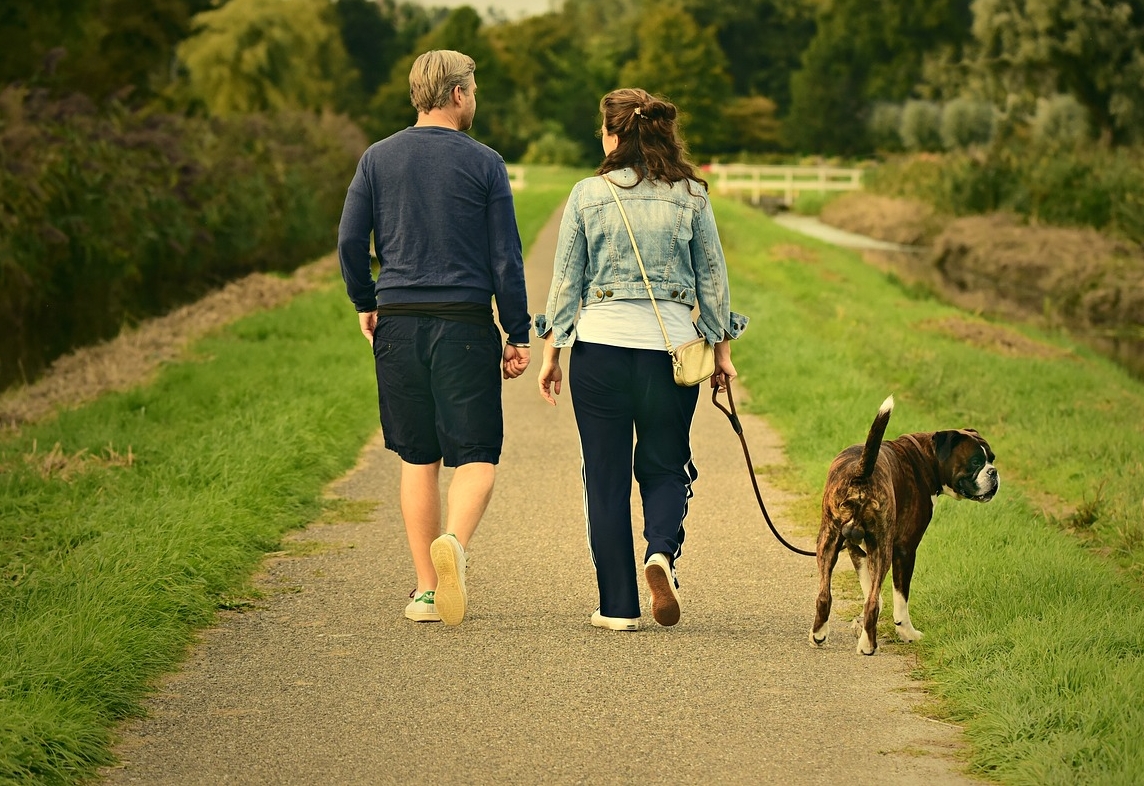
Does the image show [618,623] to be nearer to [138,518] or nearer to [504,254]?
[504,254]

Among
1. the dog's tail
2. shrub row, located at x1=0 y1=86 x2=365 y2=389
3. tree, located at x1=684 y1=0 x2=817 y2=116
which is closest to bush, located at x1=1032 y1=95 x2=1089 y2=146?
shrub row, located at x1=0 y1=86 x2=365 y2=389

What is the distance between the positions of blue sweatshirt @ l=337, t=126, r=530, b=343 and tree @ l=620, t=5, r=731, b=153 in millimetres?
87552

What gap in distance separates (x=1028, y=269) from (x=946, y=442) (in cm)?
2142

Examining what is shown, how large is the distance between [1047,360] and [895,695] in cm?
1088

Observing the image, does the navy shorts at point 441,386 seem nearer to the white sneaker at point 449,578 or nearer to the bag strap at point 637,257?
the white sneaker at point 449,578

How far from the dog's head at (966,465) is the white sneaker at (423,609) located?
2028 mm

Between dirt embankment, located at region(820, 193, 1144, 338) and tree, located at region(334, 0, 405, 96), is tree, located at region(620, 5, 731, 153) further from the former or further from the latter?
dirt embankment, located at region(820, 193, 1144, 338)

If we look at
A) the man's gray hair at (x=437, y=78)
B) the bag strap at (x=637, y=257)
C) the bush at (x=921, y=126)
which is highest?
the man's gray hair at (x=437, y=78)

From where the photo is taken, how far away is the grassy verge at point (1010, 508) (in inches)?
172

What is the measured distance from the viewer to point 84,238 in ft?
53.0

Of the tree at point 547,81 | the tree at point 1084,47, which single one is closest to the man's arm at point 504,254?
the tree at point 1084,47

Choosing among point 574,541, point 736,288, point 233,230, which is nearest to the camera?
point 574,541

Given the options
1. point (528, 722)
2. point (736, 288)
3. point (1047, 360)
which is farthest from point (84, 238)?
point (528, 722)

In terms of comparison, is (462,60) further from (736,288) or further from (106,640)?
(736,288)
